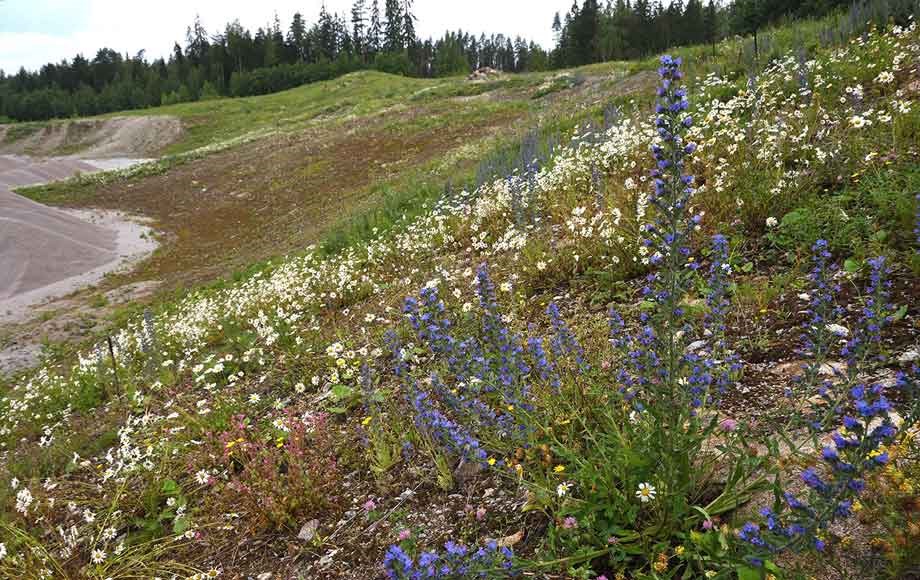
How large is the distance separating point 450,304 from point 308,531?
3124 mm

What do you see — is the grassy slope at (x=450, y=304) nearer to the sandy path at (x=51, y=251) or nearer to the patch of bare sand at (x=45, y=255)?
the patch of bare sand at (x=45, y=255)

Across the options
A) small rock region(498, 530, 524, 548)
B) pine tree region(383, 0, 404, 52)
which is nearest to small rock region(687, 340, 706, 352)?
small rock region(498, 530, 524, 548)

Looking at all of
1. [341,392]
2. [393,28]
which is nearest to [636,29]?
[393,28]

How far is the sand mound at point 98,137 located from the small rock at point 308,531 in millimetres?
62109

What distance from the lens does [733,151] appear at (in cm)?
611

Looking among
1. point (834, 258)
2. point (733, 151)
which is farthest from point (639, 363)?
point (733, 151)

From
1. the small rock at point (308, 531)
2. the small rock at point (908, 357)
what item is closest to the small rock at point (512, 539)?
the small rock at point (308, 531)

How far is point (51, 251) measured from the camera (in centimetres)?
1983

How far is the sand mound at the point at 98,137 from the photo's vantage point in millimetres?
57594

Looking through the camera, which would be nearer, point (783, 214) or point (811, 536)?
point (811, 536)

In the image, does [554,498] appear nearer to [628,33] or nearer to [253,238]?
[253,238]

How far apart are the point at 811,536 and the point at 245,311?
8.87 meters

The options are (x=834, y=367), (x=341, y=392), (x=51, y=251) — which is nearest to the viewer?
(x=834, y=367)

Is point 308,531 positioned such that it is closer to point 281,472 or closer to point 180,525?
point 281,472
